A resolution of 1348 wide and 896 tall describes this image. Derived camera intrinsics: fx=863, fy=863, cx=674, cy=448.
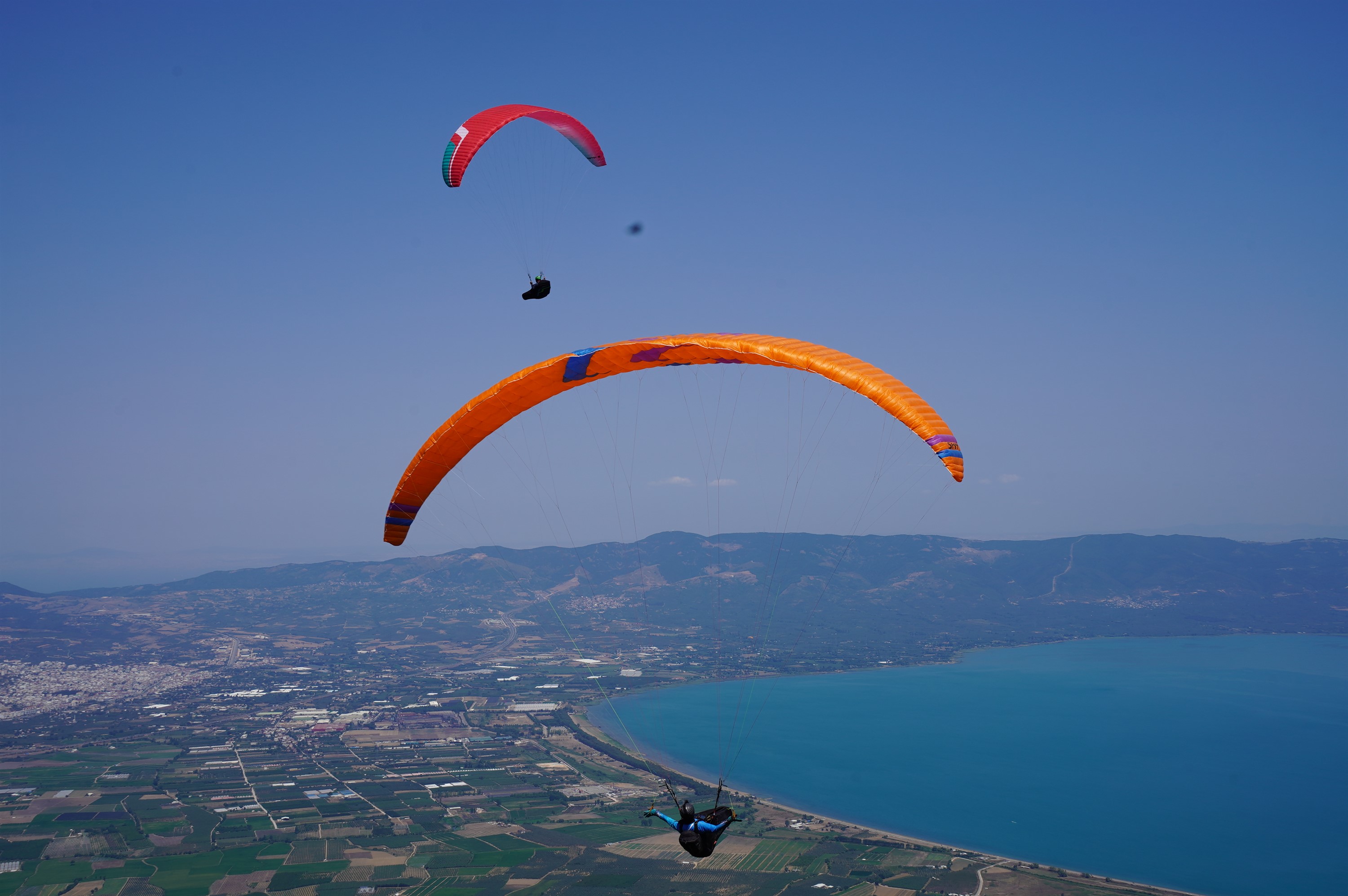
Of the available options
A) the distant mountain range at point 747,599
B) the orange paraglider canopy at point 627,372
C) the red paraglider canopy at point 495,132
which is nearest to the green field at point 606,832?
the orange paraglider canopy at point 627,372

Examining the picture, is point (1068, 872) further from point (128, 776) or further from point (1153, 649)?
point (1153, 649)

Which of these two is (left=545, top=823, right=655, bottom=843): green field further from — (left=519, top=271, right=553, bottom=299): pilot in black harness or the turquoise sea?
(left=519, top=271, right=553, bottom=299): pilot in black harness

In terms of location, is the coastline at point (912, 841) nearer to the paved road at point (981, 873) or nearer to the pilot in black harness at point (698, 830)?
the paved road at point (981, 873)

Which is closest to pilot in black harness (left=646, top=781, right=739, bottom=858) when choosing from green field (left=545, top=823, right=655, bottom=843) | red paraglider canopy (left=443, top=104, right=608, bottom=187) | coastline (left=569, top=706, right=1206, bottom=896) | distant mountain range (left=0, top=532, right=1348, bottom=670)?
red paraglider canopy (left=443, top=104, right=608, bottom=187)

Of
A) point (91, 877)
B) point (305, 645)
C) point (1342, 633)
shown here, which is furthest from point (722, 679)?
point (1342, 633)

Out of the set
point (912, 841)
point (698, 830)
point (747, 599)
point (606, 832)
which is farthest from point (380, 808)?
point (747, 599)

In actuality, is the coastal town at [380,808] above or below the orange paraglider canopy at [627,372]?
below
